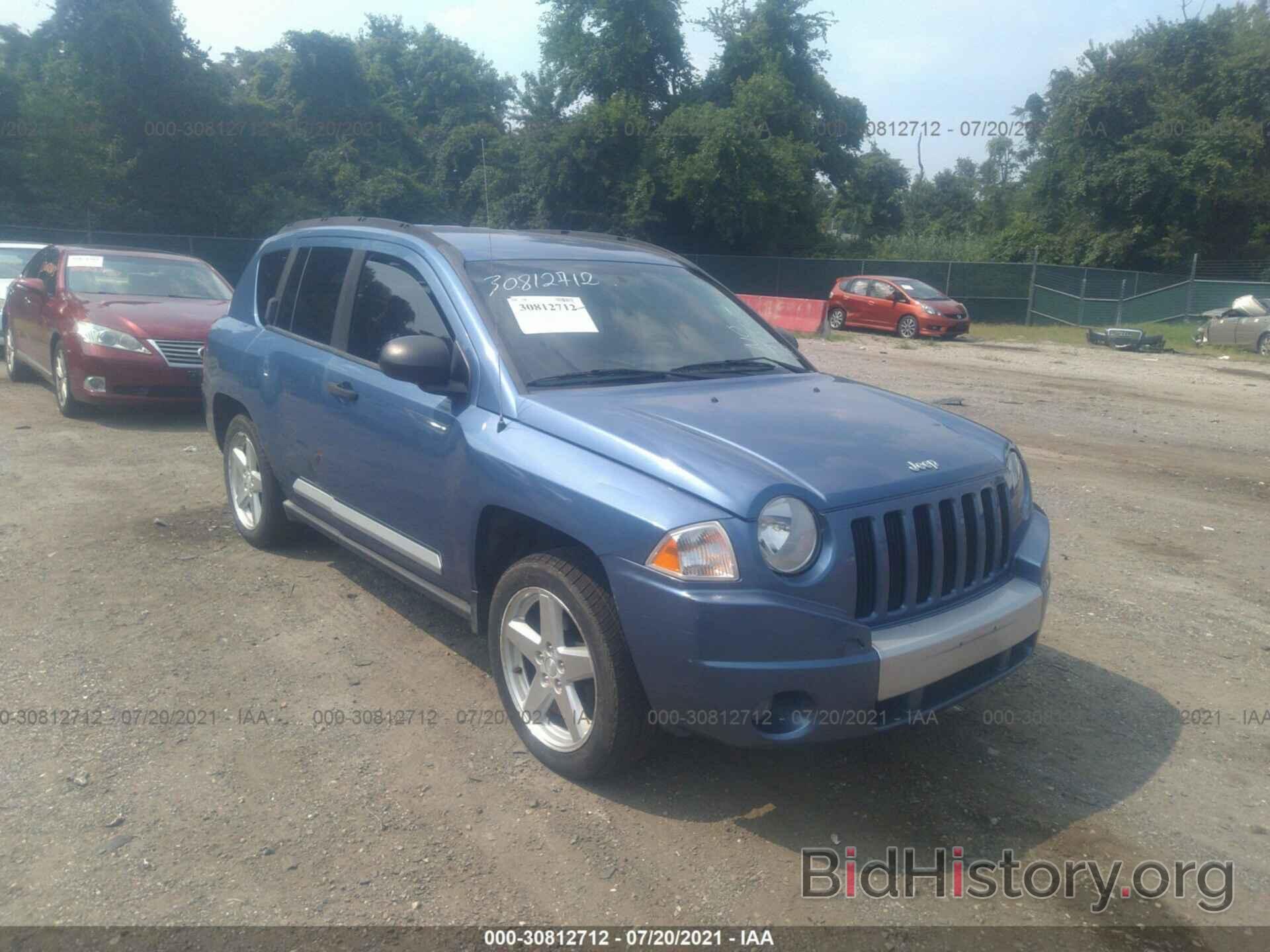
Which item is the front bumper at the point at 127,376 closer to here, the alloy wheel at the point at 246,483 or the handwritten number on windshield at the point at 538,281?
the alloy wheel at the point at 246,483

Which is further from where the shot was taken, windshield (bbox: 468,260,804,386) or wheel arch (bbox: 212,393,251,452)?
wheel arch (bbox: 212,393,251,452)

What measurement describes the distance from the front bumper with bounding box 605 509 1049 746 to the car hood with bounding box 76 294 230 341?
24.1 feet

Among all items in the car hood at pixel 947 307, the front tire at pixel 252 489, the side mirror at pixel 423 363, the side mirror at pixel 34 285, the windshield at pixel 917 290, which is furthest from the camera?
the windshield at pixel 917 290

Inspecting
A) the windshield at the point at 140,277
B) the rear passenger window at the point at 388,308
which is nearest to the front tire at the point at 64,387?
the windshield at the point at 140,277

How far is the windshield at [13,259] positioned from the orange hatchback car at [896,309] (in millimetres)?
18070

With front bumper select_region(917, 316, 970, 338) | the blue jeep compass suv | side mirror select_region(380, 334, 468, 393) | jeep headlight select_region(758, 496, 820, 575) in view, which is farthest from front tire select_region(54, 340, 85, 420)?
front bumper select_region(917, 316, 970, 338)

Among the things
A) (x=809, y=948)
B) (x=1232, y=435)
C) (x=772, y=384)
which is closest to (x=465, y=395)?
(x=772, y=384)

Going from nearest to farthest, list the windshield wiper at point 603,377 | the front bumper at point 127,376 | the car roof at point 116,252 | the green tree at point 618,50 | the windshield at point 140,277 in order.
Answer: the windshield wiper at point 603,377
the front bumper at point 127,376
the windshield at point 140,277
the car roof at point 116,252
the green tree at point 618,50

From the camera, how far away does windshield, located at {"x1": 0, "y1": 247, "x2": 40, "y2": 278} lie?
14.0 m

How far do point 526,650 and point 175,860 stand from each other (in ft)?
4.19

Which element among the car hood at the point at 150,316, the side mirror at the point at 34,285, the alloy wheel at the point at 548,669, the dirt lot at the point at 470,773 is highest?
the side mirror at the point at 34,285

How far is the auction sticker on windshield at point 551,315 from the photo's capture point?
414 cm

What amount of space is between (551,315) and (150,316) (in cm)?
677

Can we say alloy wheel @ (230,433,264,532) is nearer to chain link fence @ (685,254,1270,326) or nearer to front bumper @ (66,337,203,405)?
front bumper @ (66,337,203,405)
